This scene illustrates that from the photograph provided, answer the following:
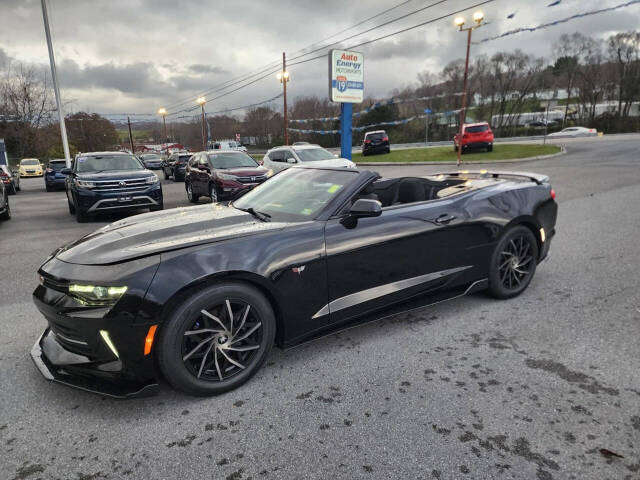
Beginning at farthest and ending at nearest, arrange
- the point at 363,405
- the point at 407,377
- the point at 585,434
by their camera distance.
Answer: the point at 407,377, the point at 363,405, the point at 585,434

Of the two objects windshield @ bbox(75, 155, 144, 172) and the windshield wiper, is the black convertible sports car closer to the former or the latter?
the windshield wiper

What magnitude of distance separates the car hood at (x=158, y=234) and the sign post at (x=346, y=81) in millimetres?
15462

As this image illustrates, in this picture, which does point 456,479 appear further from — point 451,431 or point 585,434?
point 585,434

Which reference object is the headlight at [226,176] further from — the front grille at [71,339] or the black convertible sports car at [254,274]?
the front grille at [71,339]

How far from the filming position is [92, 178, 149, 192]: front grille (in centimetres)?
894

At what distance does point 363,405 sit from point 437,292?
4.44 ft

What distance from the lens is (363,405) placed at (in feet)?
8.03

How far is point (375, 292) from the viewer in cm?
308

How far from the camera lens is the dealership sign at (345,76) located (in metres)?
17.8

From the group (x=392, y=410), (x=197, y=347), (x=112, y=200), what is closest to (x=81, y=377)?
(x=197, y=347)

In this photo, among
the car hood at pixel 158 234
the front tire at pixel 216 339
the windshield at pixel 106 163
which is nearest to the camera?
the front tire at pixel 216 339

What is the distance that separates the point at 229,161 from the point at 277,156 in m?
3.41

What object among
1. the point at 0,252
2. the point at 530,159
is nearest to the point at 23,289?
the point at 0,252

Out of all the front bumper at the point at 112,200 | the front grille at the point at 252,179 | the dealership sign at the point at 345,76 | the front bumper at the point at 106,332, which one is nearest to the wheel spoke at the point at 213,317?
the front bumper at the point at 106,332
